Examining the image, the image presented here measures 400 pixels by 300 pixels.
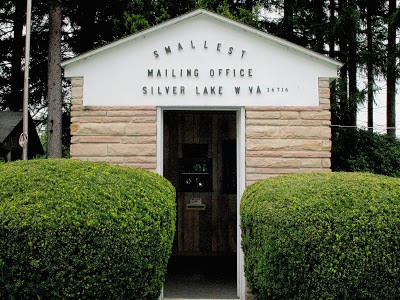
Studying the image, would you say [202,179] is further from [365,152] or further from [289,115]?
[365,152]

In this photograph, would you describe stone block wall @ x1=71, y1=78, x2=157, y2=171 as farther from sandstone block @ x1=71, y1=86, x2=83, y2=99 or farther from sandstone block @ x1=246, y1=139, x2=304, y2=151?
sandstone block @ x1=246, y1=139, x2=304, y2=151

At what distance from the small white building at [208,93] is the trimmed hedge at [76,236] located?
6.09 feet

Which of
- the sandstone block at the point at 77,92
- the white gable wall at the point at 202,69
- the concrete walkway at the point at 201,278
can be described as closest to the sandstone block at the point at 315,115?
the white gable wall at the point at 202,69

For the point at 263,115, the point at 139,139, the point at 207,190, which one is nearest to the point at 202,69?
the point at 263,115

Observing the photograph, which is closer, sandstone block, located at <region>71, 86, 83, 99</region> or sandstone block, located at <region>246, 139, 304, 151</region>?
sandstone block, located at <region>246, 139, 304, 151</region>

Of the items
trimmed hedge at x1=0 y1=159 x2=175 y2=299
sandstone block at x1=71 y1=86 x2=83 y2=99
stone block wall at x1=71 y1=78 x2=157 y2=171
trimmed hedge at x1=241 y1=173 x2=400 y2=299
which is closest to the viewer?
trimmed hedge at x1=0 y1=159 x2=175 y2=299

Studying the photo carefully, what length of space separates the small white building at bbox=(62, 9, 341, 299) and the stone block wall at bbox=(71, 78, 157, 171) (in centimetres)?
1

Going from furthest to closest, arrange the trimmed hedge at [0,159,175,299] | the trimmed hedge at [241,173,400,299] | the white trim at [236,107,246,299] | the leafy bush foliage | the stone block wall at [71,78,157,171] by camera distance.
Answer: the leafy bush foliage
the stone block wall at [71,78,157,171]
the white trim at [236,107,246,299]
the trimmed hedge at [241,173,400,299]
the trimmed hedge at [0,159,175,299]

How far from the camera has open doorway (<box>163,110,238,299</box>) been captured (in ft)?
32.2

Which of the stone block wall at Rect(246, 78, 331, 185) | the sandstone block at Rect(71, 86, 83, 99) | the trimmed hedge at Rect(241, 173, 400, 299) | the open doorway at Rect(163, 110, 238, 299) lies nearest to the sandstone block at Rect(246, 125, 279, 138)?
the stone block wall at Rect(246, 78, 331, 185)

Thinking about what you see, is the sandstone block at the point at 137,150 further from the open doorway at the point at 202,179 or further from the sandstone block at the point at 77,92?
the open doorway at the point at 202,179

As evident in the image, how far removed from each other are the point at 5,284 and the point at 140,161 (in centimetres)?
262

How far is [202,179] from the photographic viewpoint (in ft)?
32.6

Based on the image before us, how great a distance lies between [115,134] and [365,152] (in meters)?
8.51
